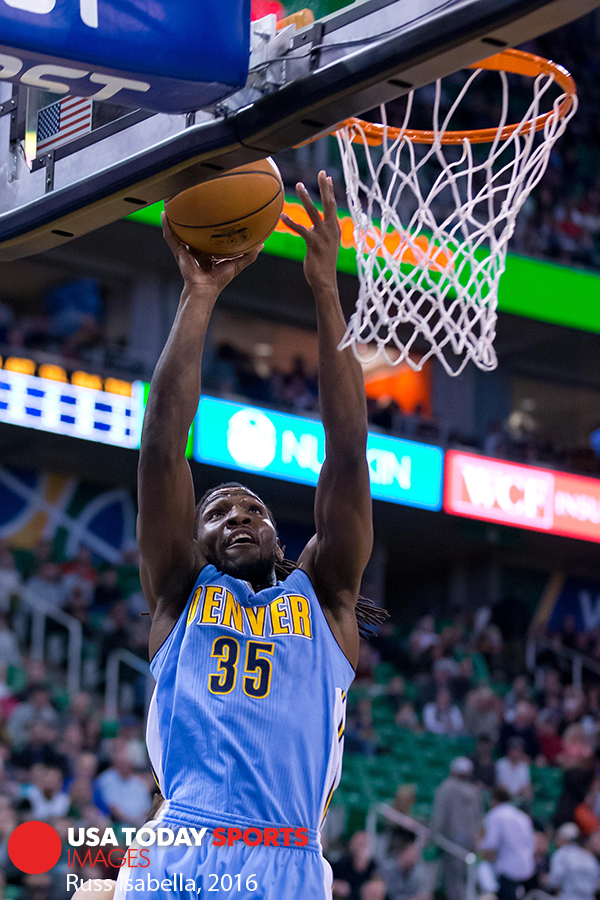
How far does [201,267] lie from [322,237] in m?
0.32

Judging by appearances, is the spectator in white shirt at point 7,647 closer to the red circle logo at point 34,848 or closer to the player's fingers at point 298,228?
the red circle logo at point 34,848

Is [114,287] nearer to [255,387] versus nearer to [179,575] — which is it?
[255,387]

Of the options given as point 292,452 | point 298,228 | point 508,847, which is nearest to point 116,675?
point 508,847

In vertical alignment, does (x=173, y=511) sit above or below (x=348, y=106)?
below

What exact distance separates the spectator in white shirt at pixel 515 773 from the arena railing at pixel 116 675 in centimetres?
315

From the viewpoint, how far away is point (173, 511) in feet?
9.08

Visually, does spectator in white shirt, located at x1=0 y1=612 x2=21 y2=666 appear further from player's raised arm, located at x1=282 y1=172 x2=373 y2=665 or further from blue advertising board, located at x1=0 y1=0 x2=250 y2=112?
blue advertising board, located at x1=0 y1=0 x2=250 y2=112

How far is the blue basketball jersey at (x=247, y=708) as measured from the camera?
8.63 feet

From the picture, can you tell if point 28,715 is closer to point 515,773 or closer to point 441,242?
point 515,773

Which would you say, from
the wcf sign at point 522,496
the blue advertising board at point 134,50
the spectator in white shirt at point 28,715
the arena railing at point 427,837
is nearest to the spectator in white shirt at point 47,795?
the spectator in white shirt at point 28,715

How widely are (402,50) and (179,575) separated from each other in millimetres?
1308

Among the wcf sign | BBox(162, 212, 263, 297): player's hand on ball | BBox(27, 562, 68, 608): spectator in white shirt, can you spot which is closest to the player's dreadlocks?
BBox(162, 212, 263, 297): player's hand on ball

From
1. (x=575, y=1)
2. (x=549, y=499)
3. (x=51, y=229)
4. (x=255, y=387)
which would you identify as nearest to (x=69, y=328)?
Answer: (x=255, y=387)

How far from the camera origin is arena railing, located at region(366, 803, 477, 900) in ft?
28.2
